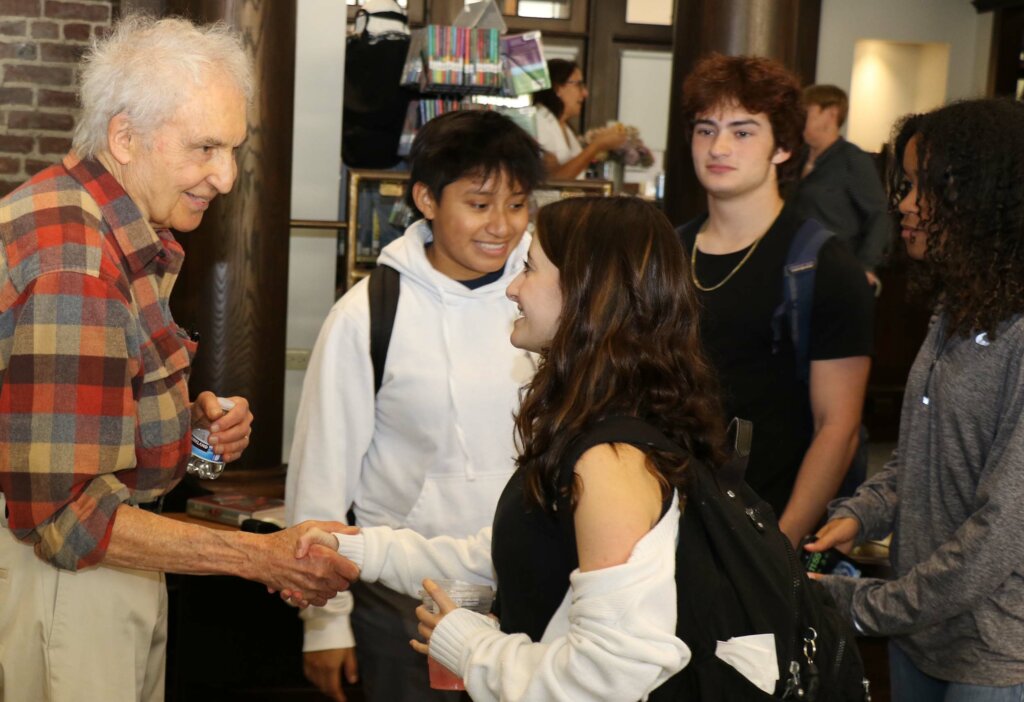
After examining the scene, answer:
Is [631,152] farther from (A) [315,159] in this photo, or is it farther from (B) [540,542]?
(B) [540,542]

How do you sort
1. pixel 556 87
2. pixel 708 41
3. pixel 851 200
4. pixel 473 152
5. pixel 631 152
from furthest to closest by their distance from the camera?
pixel 556 87 → pixel 631 152 → pixel 851 200 → pixel 708 41 → pixel 473 152

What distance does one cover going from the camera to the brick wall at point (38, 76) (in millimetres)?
4738

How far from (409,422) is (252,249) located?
1717 millimetres

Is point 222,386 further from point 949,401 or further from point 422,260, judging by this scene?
point 949,401

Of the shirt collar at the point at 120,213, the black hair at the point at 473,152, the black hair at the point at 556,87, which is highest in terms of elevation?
the black hair at the point at 556,87

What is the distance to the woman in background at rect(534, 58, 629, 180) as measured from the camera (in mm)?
5973

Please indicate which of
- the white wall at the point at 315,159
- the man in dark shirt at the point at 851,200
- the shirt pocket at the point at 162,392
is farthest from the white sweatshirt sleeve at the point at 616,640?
the man in dark shirt at the point at 851,200

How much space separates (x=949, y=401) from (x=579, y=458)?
76cm

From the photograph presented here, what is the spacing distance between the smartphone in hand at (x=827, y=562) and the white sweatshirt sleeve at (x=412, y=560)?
58 centimetres

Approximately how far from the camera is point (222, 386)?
3949 mm

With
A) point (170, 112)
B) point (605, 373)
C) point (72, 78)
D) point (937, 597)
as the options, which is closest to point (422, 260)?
point (170, 112)

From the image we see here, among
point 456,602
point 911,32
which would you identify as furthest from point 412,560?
point 911,32

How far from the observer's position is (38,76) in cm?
475

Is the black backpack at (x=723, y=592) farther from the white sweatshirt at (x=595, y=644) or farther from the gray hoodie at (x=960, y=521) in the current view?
the gray hoodie at (x=960, y=521)
